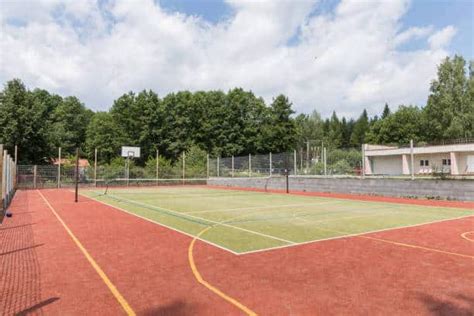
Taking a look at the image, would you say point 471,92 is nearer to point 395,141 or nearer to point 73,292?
point 395,141

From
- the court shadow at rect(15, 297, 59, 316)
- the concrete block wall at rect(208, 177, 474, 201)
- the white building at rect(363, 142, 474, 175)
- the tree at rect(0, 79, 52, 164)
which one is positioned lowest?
the court shadow at rect(15, 297, 59, 316)

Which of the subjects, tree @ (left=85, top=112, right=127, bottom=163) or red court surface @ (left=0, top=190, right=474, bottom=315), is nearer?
red court surface @ (left=0, top=190, right=474, bottom=315)

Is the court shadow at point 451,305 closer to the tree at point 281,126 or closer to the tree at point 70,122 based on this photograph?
the tree at point 281,126

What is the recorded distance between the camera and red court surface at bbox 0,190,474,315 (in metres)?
4.52

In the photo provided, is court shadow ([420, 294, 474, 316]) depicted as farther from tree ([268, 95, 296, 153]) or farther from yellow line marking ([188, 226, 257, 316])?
tree ([268, 95, 296, 153])

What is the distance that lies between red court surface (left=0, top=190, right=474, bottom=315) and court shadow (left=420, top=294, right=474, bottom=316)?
0.04ft

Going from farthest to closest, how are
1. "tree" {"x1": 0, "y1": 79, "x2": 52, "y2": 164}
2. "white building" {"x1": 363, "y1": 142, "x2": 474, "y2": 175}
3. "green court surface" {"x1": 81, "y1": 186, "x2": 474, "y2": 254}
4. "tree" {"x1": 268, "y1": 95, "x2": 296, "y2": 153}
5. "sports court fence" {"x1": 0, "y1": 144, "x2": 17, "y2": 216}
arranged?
"tree" {"x1": 268, "y1": 95, "x2": 296, "y2": 153} → "tree" {"x1": 0, "y1": 79, "x2": 52, "y2": 164} → "white building" {"x1": 363, "y1": 142, "x2": 474, "y2": 175} → "sports court fence" {"x1": 0, "y1": 144, "x2": 17, "y2": 216} → "green court surface" {"x1": 81, "y1": 186, "x2": 474, "y2": 254}

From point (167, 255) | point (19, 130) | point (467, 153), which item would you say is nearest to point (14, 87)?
point (19, 130)

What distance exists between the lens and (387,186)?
68.4ft

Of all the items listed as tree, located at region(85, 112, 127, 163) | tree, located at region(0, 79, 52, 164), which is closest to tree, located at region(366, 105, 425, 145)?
tree, located at region(85, 112, 127, 163)

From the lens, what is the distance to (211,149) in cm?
6162

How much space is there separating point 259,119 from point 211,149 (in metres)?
11.2

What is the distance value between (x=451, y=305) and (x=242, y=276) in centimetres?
283

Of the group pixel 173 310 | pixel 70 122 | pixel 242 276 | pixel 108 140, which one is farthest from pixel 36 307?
pixel 70 122
